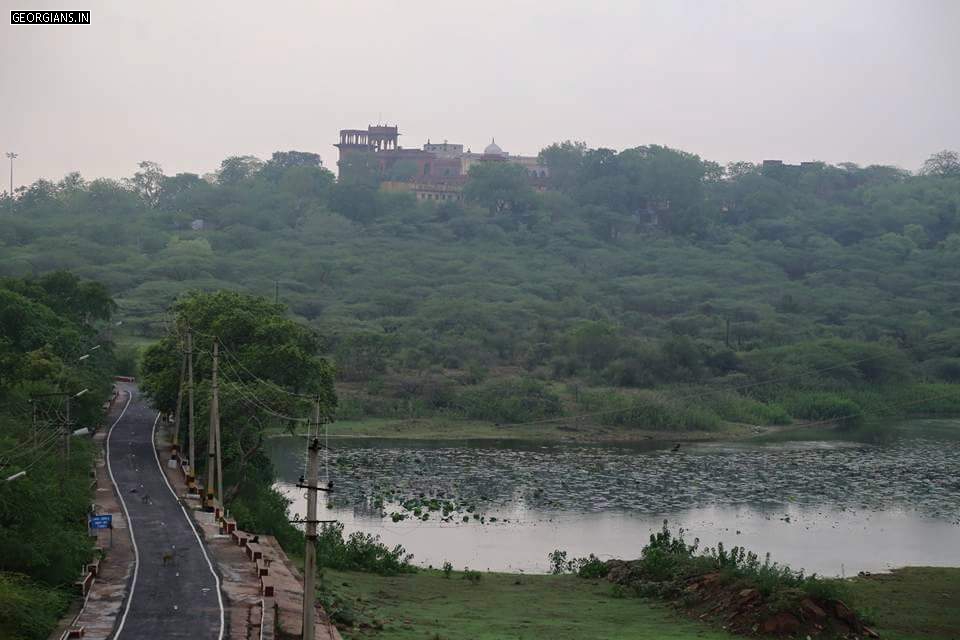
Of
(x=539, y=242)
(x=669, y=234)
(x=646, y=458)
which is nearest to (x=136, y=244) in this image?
(x=539, y=242)

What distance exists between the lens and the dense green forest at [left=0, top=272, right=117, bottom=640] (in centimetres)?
2398

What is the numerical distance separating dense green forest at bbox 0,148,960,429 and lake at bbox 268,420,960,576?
9957 millimetres

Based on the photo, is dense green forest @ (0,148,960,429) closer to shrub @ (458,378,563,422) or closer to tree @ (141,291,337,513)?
shrub @ (458,378,563,422)

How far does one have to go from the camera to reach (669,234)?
457 ft

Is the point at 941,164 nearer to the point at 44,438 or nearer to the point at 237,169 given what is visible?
the point at 237,169

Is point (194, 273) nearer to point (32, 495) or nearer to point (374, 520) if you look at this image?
point (374, 520)

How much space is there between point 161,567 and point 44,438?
9597mm

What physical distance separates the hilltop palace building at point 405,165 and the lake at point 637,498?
83.7 m

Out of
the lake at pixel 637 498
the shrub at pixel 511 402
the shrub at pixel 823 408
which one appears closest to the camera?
the lake at pixel 637 498

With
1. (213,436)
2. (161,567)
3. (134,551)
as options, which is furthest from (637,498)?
(161,567)

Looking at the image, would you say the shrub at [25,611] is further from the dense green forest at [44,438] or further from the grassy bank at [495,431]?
the grassy bank at [495,431]

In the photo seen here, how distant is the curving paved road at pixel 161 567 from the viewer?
23.4 m

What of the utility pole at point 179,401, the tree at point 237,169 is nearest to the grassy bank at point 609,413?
the utility pole at point 179,401

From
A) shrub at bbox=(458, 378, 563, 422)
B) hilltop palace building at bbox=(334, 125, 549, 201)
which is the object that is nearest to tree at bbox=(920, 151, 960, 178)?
hilltop palace building at bbox=(334, 125, 549, 201)
